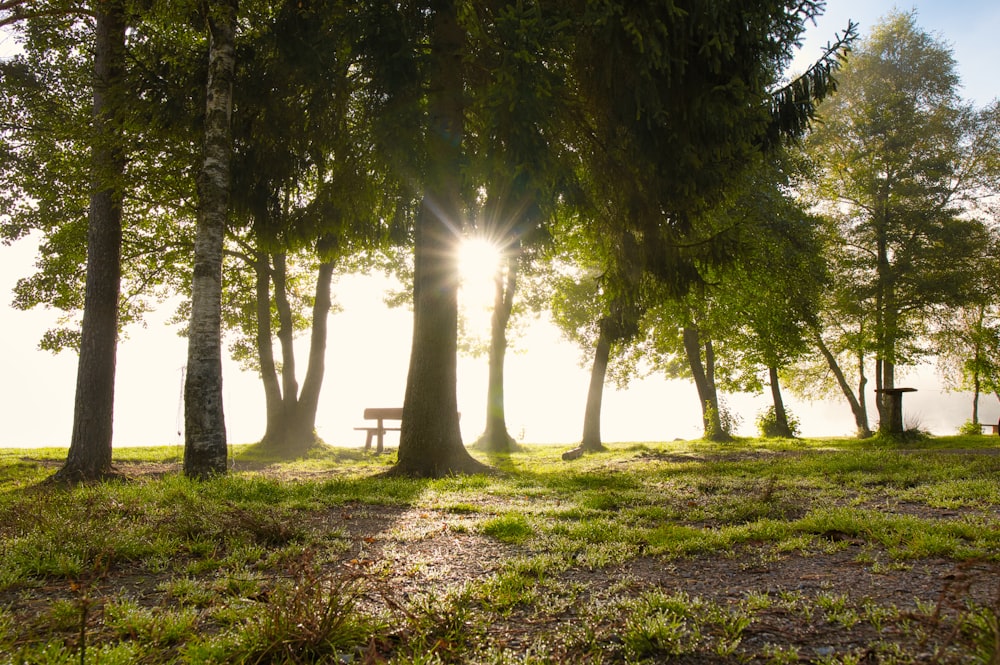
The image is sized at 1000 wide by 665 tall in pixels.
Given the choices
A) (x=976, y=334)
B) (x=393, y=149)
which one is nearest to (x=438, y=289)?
(x=393, y=149)

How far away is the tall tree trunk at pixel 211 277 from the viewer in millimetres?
8969

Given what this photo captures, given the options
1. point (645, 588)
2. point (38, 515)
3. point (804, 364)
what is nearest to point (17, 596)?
point (38, 515)

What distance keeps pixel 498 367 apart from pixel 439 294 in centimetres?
1104

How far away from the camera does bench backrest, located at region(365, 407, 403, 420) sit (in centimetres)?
1878

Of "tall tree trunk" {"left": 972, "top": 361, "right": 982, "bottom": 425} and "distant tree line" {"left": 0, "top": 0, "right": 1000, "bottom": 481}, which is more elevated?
"distant tree line" {"left": 0, "top": 0, "right": 1000, "bottom": 481}

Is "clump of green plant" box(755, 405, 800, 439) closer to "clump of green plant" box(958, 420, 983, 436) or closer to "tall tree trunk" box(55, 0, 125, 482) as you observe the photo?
"clump of green plant" box(958, 420, 983, 436)

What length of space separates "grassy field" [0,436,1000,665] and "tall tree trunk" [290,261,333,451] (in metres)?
10.7

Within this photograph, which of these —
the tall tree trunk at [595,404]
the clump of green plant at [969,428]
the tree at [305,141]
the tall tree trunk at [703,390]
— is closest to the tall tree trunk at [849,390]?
the clump of green plant at [969,428]

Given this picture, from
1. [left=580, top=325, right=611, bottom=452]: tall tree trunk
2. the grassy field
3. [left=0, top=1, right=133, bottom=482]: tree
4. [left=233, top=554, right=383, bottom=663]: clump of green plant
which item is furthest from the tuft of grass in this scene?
[left=580, top=325, right=611, bottom=452]: tall tree trunk

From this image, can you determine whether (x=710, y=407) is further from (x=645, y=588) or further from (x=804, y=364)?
(x=645, y=588)

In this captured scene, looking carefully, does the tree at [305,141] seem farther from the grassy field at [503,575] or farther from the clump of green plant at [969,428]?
the clump of green plant at [969,428]

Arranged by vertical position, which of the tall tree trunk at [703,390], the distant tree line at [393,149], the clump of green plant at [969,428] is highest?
the distant tree line at [393,149]

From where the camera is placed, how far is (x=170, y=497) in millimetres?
6504

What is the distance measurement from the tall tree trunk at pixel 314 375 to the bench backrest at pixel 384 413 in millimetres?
1692
